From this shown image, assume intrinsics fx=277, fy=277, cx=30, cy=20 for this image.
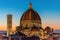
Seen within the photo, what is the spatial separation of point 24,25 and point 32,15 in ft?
1.03

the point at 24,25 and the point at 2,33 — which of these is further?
the point at 24,25

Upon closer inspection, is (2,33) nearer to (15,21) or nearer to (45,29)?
(15,21)

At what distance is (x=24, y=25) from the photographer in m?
5.01

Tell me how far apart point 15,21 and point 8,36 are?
26cm

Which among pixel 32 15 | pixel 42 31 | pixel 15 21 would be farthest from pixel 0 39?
pixel 32 15

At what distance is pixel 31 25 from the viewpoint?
502 centimetres

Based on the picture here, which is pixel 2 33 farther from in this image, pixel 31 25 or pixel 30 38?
pixel 31 25

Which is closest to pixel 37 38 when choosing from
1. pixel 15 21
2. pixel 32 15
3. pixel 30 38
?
pixel 30 38

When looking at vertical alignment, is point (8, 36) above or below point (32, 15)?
below

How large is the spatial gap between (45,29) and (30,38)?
0.31 meters

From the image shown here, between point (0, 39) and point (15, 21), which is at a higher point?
point (15, 21)

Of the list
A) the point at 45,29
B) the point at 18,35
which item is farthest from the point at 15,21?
the point at 45,29

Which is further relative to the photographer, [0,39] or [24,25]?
[24,25]

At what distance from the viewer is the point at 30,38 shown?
4.40m
